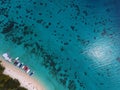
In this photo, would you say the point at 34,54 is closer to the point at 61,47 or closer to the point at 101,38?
the point at 61,47

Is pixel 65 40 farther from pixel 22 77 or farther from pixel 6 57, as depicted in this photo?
pixel 6 57

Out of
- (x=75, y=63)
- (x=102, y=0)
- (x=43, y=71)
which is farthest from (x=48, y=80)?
(x=102, y=0)

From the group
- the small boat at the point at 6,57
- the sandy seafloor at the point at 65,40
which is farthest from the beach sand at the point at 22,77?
the sandy seafloor at the point at 65,40

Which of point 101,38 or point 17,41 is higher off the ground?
point 101,38

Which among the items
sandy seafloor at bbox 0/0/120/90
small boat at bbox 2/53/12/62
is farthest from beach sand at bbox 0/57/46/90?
sandy seafloor at bbox 0/0/120/90

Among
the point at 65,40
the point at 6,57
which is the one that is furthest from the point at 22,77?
the point at 65,40

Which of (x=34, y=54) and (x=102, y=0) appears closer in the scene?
(x=34, y=54)

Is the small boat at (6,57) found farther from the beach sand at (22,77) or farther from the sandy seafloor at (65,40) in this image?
the sandy seafloor at (65,40)
